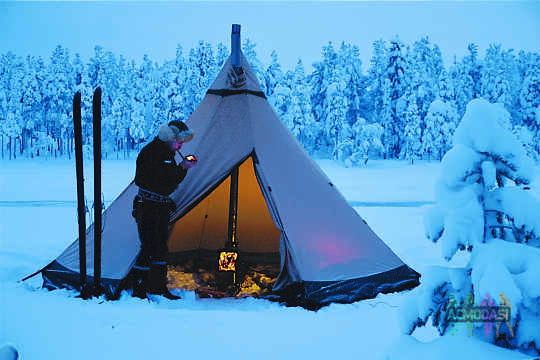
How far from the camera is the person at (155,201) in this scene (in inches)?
198

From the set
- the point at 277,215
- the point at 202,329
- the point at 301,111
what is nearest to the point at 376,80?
the point at 301,111

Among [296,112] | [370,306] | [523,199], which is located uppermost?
[296,112]

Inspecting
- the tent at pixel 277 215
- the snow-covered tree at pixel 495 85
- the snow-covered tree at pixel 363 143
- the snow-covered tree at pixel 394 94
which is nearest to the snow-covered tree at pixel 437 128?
the snow-covered tree at pixel 394 94

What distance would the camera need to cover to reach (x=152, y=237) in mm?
Result: 5090

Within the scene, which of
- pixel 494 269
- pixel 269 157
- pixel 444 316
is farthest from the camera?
pixel 269 157

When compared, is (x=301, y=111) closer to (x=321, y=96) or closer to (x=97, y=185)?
(x=321, y=96)

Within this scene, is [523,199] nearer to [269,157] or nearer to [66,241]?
[269,157]

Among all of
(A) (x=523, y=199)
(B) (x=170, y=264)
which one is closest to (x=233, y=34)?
(B) (x=170, y=264)

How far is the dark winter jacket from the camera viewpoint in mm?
5008

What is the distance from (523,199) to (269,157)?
3512 mm

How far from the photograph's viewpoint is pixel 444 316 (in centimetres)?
281

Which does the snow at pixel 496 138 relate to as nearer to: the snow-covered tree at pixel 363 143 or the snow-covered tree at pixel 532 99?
the snow-covered tree at pixel 363 143

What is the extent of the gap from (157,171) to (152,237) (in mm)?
748

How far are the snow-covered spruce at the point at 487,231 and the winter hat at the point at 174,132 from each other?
3229 millimetres
